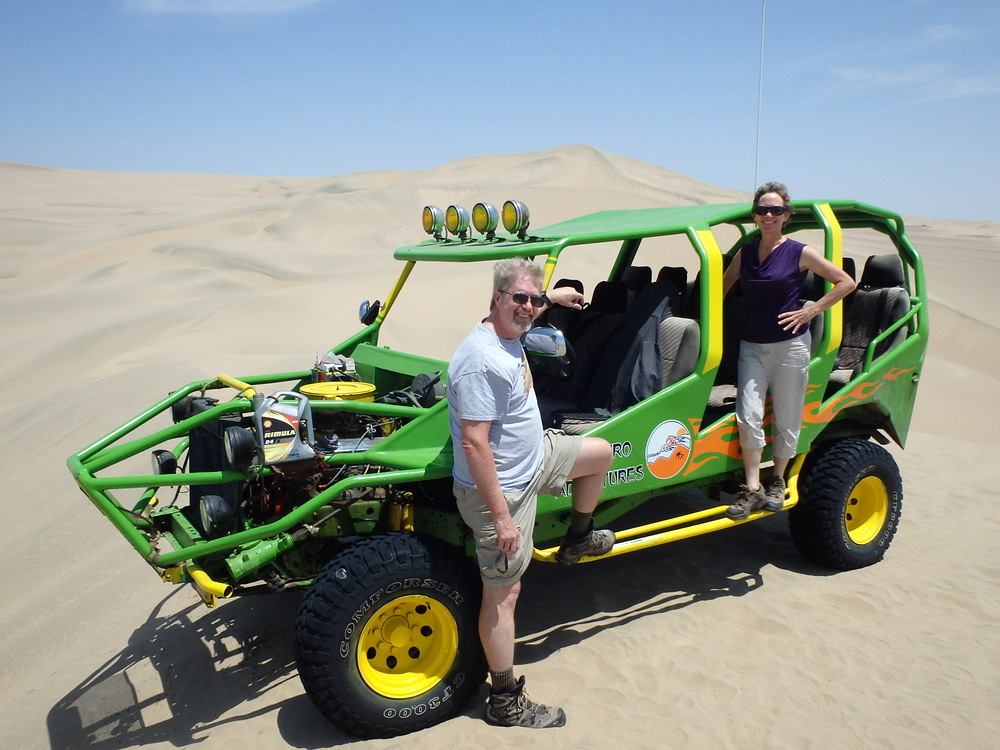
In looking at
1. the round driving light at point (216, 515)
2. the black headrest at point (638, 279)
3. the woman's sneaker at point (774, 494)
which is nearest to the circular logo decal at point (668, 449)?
the woman's sneaker at point (774, 494)

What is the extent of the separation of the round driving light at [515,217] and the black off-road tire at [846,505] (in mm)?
2460

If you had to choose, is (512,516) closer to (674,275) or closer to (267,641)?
(267,641)

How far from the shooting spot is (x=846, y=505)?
17.1ft

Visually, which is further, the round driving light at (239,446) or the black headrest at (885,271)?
the black headrest at (885,271)

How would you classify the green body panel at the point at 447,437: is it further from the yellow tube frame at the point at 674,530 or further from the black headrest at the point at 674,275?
the black headrest at the point at 674,275

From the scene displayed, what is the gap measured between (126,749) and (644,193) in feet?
117

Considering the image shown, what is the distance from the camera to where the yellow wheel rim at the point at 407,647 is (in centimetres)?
365

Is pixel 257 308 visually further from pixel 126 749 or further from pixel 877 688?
pixel 877 688

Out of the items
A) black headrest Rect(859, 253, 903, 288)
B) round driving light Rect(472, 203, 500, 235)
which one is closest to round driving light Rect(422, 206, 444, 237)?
round driving light Rect(472, 203, 500, 235)

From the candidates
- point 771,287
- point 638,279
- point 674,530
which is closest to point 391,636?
point 674,530

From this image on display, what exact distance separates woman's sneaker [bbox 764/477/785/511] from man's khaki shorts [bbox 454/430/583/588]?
1729mm

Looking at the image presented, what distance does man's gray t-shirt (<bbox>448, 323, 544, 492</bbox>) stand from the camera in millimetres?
3275

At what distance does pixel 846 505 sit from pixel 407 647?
2978 mm

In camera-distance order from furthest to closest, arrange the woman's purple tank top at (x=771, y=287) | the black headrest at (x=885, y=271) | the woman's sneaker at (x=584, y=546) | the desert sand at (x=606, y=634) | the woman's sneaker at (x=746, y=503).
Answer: the black headrest at (x=885, y=271) < the woman's sneaker at (x=746, y=503) < the woman's purple tank top at (x=771, y=287) < the woman's sneaker at (x=584, y=546) < the desert sand at (x=606, y=634)
